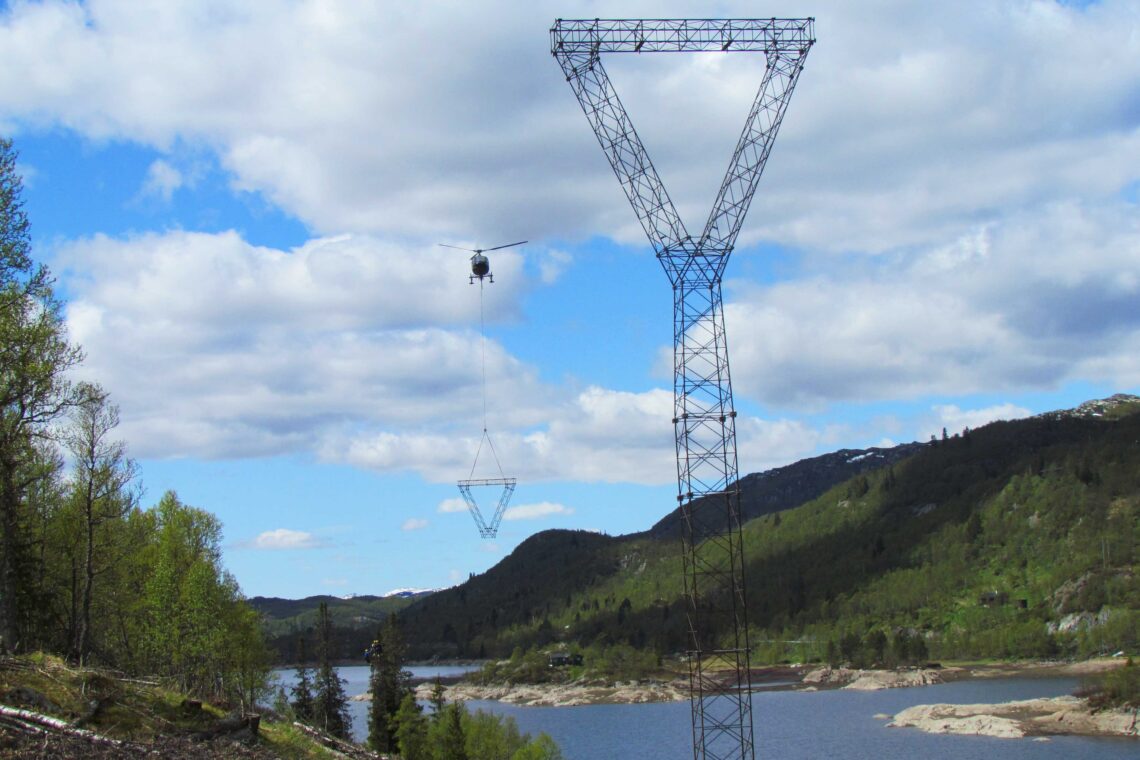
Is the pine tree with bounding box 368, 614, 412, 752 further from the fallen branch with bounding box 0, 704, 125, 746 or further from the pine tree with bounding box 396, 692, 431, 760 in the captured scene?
the fallen branch with bounding box 0, 704, 125, 746

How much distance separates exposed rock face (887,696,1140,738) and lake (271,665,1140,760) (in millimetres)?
3632

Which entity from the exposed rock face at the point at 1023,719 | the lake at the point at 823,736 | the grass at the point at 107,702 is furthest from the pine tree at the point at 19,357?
the exposed rock face at the point at 1023,719

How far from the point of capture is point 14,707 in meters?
20.1

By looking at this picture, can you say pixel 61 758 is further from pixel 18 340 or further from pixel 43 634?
pixel 43 634

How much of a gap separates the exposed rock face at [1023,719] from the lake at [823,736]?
11.9ft

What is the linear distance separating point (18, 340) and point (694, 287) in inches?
1289

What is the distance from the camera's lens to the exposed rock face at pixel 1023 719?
134m

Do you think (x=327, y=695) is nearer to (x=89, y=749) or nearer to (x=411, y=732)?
(x=411, y=732)

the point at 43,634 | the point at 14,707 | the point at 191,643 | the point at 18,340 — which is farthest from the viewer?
the point at 191,643

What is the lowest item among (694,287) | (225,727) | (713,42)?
(225,727)

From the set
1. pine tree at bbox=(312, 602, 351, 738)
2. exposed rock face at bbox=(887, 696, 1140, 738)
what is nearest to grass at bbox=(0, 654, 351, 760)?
pine tree at bbox=(312, 602, 351, 738)

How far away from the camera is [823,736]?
140m

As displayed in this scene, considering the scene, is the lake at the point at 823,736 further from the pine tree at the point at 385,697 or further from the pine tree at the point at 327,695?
the pine tree at the point at 327,695

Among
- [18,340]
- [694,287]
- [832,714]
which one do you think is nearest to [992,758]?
[832,714]
